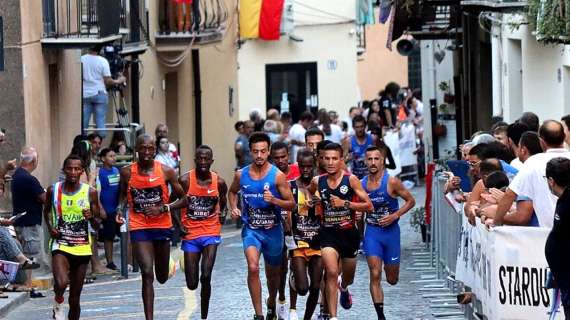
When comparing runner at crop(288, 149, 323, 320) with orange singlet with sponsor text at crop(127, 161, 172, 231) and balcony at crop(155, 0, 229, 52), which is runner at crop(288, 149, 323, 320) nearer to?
orange singlet with sponsor text at crop(127, 161, 172, 231)

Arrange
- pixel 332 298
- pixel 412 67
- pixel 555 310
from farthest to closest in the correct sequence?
pixel 412 67, pixel 332 298, pixel 555 310

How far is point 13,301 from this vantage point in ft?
58.8

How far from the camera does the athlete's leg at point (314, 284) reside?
48.6 feet

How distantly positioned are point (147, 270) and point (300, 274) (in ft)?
5.00

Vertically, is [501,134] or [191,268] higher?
[501,134]

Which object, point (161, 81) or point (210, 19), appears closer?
point (161, 81)

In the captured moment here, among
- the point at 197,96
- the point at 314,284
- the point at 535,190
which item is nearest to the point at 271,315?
the point at 314,284

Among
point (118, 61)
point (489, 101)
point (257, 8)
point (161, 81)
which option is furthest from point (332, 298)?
point (257, 8)

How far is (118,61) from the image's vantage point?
87.7ft

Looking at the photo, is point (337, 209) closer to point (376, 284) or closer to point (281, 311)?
point (376, 284)

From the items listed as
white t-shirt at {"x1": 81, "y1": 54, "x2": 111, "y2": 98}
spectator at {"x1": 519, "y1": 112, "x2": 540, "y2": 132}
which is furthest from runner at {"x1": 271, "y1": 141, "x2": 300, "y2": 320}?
white t-shirt at {"x1": 81, "y1": 54, "x2": 111, "y2": 98}

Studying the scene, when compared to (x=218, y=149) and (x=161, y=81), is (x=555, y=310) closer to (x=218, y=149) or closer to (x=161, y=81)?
(x=161, y=81)

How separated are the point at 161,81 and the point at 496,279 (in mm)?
21090

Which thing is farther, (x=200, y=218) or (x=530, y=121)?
(x=530, y=121)
